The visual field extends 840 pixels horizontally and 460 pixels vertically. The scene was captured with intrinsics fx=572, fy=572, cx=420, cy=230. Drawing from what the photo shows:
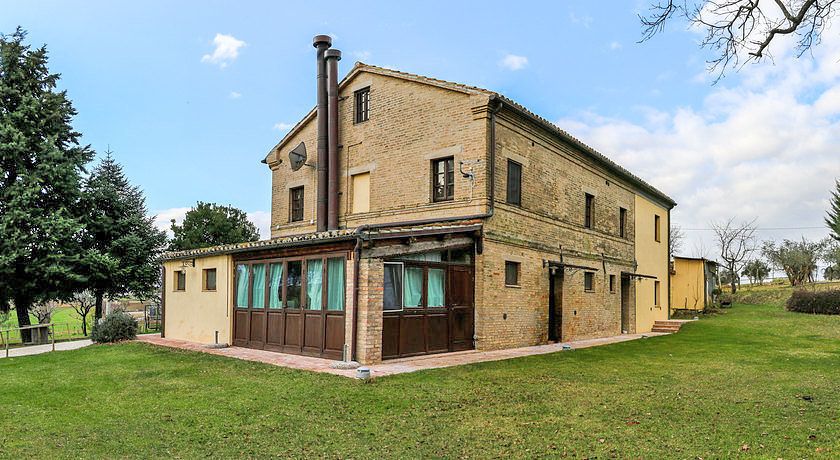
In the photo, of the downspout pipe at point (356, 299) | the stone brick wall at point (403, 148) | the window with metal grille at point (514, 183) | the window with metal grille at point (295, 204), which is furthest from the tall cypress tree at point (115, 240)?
the window with metal grille at point (514, 183)

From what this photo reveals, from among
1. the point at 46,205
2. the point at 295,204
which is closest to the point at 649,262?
the point at 295,204

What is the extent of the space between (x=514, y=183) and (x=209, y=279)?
348 inches

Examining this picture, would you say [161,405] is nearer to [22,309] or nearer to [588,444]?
[588,444]

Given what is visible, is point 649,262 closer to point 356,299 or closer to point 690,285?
point 690,285

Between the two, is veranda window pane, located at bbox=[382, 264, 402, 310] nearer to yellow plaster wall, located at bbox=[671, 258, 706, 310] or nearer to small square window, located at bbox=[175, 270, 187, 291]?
small square window, located at bbox=[175, 270, 187, 291]

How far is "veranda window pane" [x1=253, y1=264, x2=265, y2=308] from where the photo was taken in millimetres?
13867

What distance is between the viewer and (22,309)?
19172 millimetres

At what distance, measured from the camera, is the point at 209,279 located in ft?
52.8

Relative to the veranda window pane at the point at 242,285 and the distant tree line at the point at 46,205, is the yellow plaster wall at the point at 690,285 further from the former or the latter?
the distant tree line at the point at 46,205

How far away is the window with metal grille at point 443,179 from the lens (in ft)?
46.5

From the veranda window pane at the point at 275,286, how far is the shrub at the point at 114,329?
6.03 meters

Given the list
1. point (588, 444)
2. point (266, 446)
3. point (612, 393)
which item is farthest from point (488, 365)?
point (266, 446)

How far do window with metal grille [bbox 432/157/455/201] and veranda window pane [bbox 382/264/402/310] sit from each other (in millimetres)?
3145

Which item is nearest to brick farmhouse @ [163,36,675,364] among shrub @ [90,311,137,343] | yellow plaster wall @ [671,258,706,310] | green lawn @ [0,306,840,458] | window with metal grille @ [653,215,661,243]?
shrub @ [90,311,137,343]
